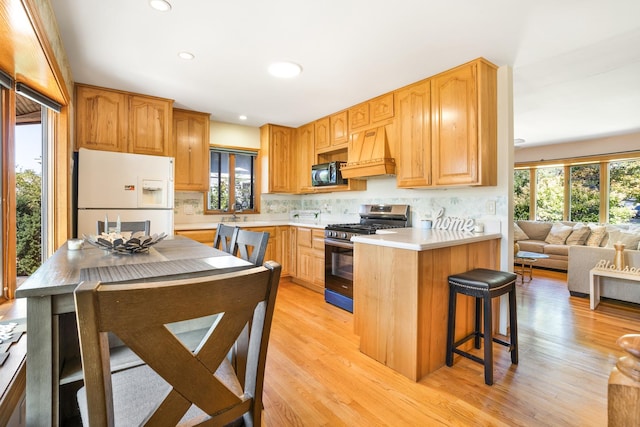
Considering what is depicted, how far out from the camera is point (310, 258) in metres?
4.03

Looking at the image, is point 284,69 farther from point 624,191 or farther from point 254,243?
point 624,191

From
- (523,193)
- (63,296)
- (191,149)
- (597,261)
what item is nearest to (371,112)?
(191,149)

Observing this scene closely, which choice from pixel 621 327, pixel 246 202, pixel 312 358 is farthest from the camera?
pixel 246 202

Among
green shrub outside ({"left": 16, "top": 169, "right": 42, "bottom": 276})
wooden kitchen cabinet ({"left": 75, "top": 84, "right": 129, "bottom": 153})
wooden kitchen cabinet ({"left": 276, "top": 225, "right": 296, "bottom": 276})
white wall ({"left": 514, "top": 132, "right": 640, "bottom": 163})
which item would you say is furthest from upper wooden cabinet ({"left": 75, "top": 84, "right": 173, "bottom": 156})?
white wall ({"left": 514, "top": 132, "right": 640, "bottom": 163})

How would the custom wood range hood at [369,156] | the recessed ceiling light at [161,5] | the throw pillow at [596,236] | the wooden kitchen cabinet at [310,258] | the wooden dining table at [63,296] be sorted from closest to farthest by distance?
the wooden dining table at [63,296]
the recessed ceiling light at [161,5]
the custom wood range hood at [369,156]
the wooden kitchen cabinet at [310,258]
the throw pillow at [596,236]

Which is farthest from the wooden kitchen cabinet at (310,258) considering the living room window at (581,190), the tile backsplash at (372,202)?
the living room window at (581,190)

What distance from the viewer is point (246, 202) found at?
486 cm

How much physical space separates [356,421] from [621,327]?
9.24ft

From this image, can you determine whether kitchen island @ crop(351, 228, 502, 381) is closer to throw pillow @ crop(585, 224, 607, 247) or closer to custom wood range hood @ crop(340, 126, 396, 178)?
custom wood range hood @ crop(340, 126, 396, 178)

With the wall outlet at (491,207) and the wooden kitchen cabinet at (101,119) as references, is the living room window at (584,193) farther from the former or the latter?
the wooden kitchen cabinet at (101,119)

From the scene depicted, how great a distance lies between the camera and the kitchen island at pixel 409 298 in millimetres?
2002

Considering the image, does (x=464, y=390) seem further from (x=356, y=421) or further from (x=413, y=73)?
(x=413, y=73)

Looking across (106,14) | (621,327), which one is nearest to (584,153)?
(621,327)

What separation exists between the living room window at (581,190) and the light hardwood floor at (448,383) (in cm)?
349
